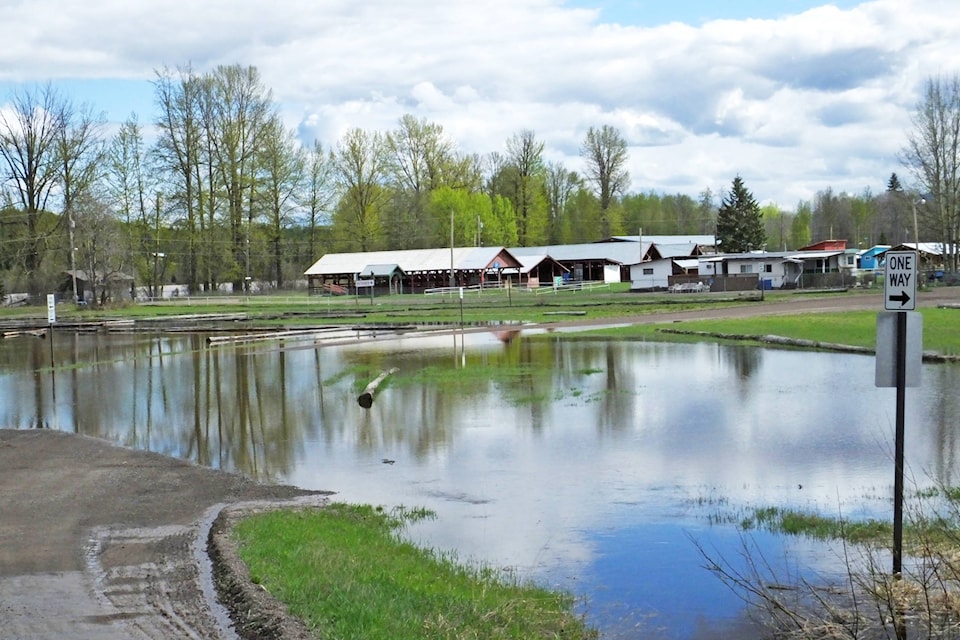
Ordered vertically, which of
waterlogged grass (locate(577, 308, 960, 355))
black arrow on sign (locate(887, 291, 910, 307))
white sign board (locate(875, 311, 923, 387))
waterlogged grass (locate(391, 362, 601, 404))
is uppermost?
black arrow on sign (locate(887, 291, 910, 307))

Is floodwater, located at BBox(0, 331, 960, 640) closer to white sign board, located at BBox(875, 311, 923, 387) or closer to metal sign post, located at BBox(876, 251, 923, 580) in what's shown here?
metal sign post, located at BBox(876, 251, 923, 580)

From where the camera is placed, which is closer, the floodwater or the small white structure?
the floodwater

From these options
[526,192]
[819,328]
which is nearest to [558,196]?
[526,192]

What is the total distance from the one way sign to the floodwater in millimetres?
2621

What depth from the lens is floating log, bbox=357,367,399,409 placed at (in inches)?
821

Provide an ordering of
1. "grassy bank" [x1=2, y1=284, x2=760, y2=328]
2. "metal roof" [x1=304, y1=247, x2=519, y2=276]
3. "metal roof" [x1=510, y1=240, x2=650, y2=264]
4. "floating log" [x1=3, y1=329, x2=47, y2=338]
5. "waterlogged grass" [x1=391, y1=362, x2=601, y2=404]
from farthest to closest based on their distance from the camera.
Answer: "metal roof" [x1=510, y1=240, x2=650, y2=264], "metal roof" [x1=304, y1=247, x2=519, y2=276], "grassy bank" [x1=2, y1=284, x2=760, y2=328], "floating log" [x1=3, y1=329, x2=47, y2=338], "waterlogged grass" [x1=391, y1=362, x2=601, y2=404]

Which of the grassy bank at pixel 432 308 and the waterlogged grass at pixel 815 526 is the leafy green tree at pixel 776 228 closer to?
the grassy bank at pixel 432 308

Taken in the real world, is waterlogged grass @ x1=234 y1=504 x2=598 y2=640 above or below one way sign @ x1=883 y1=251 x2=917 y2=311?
below

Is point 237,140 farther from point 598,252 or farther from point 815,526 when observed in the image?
point 815,526

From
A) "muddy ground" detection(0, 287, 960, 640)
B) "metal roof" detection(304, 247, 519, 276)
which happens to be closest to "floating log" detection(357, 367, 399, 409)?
"muddy ground" detection(0, 287, 960, 640)

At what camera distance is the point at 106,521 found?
37.6ft

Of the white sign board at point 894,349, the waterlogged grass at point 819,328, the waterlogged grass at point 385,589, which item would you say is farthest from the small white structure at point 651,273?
the white sign board at point 894,349

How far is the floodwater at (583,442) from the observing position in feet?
32.0

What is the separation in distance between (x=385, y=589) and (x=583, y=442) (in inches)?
323
